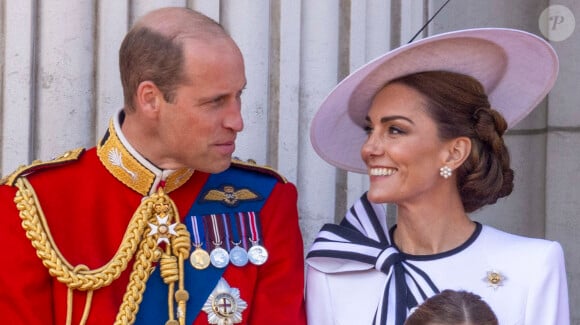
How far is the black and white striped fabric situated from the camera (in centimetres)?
319

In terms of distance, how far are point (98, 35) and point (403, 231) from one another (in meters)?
1.20

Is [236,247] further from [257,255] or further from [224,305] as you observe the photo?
[224,305]

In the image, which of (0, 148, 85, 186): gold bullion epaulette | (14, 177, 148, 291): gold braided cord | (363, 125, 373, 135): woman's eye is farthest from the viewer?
(363, 125, 373, 135): woman's eye

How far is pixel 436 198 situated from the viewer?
3.32 meters

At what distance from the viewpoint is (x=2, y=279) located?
9.71 ft

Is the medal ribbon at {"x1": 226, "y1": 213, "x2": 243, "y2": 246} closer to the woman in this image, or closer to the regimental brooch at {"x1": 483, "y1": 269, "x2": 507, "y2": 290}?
the woman

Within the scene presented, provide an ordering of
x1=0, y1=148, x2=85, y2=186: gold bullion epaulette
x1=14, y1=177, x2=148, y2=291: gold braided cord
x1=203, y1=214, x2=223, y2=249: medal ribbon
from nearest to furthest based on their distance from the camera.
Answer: x1=14, y1=177, x2=148, y2=291: gold braided cord < x1=0, y1=148, x2=85, y2=186: gold bullion epaulette < x1=203, y1=214, x2=223, y2=249: medal ribbon

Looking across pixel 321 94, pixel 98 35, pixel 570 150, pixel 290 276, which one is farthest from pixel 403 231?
pixel 570 150

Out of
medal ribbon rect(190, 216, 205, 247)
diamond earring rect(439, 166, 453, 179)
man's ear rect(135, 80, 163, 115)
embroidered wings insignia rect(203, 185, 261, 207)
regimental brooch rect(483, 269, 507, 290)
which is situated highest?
man's ear rect(135, 80, 163, 115)

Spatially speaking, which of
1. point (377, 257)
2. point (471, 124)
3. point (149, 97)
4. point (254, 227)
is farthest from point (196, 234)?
point (471, 124)

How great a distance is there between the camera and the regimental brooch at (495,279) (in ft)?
10.4

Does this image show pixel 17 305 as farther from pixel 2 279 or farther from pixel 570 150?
pixel 570 150

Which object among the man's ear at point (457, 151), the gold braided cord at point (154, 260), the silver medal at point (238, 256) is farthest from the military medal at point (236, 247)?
the man's ear at point (457, 151)

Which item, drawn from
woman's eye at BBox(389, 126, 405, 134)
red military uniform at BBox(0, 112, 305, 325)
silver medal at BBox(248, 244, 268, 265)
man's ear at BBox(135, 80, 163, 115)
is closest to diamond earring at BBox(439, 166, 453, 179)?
woman's eye at BBox(389, 126, 405, 134)
